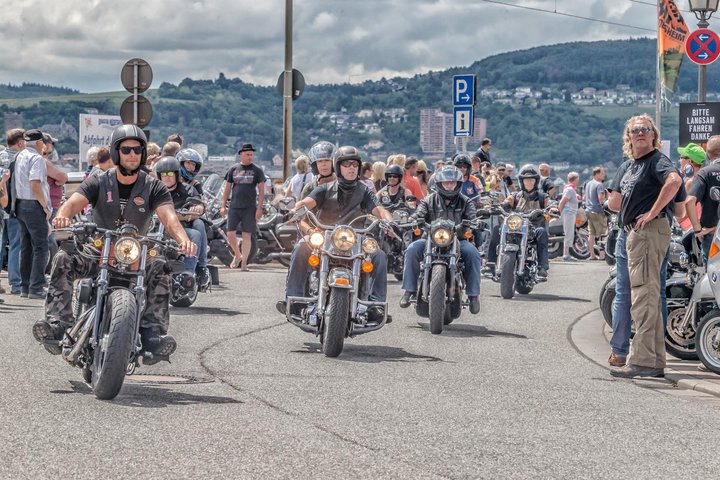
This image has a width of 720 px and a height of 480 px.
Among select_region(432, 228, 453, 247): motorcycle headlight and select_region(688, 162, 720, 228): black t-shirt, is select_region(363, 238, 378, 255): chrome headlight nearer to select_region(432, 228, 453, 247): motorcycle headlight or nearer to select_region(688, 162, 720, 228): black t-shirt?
select_region(432, 228, 453, 247): motorcycle headlight

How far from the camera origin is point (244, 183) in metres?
20.6

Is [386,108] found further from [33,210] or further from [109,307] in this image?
[109,307]

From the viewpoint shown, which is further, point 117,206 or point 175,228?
point 117,206

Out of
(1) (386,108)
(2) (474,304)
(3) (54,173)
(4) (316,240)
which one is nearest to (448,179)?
(2) (474,304)

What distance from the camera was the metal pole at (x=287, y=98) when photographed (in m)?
29.4

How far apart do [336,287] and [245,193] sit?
9667 mm

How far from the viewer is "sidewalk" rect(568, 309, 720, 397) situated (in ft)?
33.4

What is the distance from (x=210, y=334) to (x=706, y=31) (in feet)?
27.7

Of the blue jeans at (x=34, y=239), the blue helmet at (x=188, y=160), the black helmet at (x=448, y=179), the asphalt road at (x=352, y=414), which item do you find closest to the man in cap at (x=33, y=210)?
the blue jeans at (x=34, y=239)

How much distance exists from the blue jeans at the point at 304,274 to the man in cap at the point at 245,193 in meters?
8.68

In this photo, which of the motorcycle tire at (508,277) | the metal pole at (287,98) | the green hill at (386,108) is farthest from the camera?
the green hill at (386,108)

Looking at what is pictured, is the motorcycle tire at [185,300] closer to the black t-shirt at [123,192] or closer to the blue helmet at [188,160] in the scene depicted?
the blue helmet at [188,160]

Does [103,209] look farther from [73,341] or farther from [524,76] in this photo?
[524,76]

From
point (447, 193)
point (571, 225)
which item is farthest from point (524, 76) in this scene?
point (447, 193)
